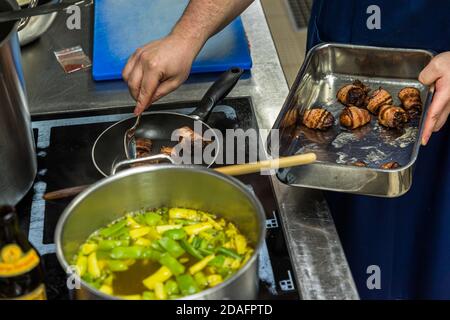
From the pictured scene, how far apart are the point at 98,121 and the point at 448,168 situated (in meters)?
0.87

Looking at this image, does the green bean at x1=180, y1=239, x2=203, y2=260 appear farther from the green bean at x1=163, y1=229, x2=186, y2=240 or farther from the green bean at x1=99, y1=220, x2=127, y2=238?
the green bean at x1=99, y1=220, x2=127, y2=238

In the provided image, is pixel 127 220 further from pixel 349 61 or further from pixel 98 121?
pixel 349 61

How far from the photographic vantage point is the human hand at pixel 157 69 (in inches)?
56.8

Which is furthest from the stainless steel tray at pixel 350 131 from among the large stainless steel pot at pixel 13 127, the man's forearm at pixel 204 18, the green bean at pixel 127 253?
the large stainless steel pot at pixel 13 127

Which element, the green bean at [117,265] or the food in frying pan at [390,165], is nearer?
the green bean at [117,265]

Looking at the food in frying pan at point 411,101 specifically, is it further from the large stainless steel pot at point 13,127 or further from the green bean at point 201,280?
the large stainless steel pot at point 13,127

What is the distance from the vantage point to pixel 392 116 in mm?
1513

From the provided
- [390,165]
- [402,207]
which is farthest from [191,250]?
[402,207]

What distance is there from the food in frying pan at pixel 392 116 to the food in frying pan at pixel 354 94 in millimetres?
62

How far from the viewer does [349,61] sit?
1.66 metres

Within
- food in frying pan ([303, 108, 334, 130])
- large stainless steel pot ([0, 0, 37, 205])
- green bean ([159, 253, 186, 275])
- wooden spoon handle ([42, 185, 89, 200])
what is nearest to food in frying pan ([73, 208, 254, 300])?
green bean ([159, 253, 186, 275])

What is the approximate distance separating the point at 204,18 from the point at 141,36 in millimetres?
330

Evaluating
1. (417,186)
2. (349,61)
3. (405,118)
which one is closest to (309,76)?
(349,61)

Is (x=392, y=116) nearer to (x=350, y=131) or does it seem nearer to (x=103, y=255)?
(x=350, y=131)
